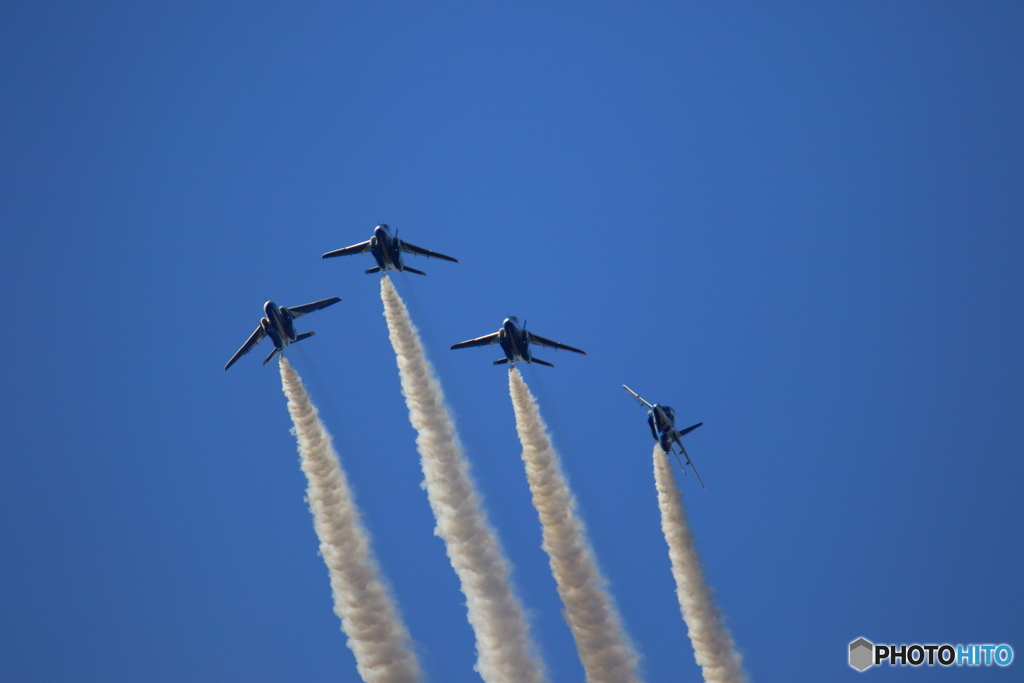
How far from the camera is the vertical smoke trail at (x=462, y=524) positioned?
56.2 m

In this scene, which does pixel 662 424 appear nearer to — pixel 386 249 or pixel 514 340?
pixel 514 340

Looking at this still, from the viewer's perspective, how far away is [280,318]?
5988 centimetres

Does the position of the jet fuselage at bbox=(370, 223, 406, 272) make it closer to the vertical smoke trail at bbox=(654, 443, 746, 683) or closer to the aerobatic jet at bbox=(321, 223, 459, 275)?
the aerobatic jet at bbox=(321, 223, 459, 275)

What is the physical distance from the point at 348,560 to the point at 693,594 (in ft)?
69.9

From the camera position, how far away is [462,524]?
59.3 metres

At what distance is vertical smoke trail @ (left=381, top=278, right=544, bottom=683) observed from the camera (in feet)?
184

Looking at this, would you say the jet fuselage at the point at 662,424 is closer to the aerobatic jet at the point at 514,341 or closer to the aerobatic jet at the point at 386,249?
the aerobatic jet at the point at 514,341

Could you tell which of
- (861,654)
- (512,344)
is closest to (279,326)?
(512,344)

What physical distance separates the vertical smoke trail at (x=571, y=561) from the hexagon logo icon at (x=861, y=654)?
46.3ft

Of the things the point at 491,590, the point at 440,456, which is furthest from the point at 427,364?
the point at 491,590

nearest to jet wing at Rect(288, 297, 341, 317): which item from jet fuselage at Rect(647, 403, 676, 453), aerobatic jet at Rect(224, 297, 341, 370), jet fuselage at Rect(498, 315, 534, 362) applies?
aerobatic jet at Rect(224, 297, 341, 370)

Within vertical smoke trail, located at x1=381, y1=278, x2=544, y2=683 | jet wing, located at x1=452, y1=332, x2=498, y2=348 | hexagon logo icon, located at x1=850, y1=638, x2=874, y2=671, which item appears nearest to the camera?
vertical smoke trail, located at x1=381, y1=278, x2=544, y2=683

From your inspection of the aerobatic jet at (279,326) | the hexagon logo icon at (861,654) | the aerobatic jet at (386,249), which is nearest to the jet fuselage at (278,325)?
the aerobatic jet at (279,326)

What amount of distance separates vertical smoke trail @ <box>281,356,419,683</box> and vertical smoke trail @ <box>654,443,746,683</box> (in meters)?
17.4
